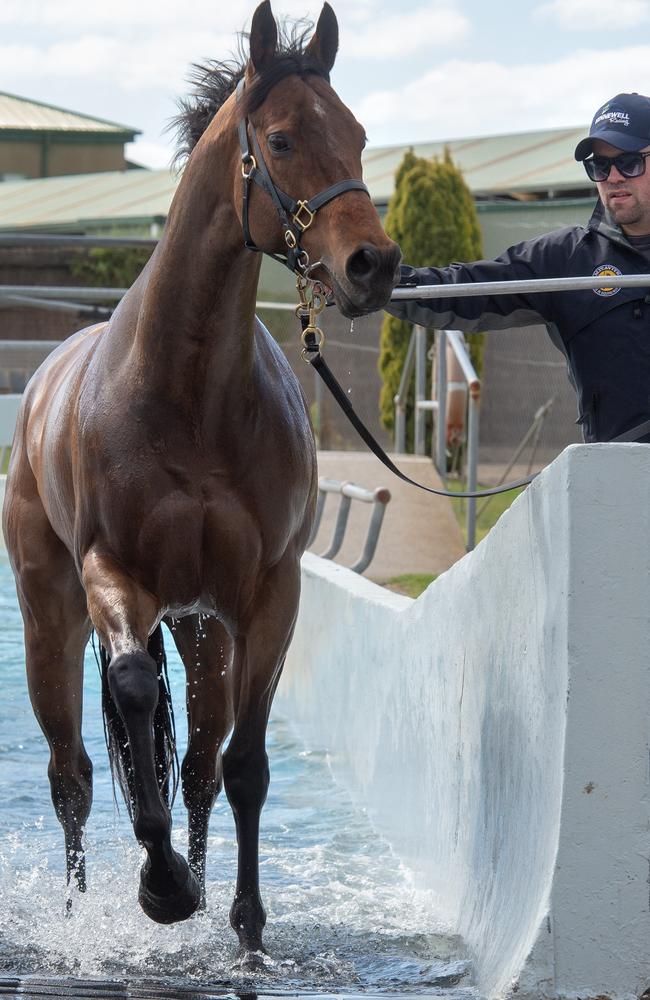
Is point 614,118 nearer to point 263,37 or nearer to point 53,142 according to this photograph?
point 263,37

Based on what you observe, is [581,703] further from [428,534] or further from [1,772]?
[428,534]

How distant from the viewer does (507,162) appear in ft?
61.4

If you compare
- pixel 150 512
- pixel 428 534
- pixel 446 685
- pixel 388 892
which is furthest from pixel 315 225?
pixel 428 534

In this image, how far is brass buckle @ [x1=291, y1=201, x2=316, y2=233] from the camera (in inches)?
127

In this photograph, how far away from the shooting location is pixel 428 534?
9.96 metres

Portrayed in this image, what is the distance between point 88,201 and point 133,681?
2166cm

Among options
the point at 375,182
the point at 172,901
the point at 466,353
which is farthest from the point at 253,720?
the point at 375,182

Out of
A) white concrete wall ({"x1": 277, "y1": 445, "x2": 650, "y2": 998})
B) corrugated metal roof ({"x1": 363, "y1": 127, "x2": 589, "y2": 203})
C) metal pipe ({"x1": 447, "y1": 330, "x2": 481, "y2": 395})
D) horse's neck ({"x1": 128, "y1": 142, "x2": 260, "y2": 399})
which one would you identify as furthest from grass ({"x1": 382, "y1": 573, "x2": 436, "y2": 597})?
corrugated metal roof ({"x1": 363, "y1": 127, "x2": 589, "y2": 203})

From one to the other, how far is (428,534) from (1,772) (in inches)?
173

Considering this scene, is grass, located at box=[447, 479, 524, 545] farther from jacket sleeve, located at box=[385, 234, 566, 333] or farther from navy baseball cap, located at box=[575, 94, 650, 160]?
navy baseball cap, located at box=[575, 94, 650, 160]

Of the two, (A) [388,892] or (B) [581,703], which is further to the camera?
(A) [388,892]

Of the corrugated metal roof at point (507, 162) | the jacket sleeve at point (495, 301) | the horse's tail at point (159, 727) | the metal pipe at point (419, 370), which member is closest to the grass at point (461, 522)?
the metal pipe at point (419, 370)

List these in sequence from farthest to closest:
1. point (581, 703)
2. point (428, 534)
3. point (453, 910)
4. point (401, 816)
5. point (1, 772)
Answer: point (428, 534)
point (1, 772)
point (401, 816)
point (453, 910)
point (581, 703)

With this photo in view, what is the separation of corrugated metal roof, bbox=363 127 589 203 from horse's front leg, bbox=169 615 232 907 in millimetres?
12215
